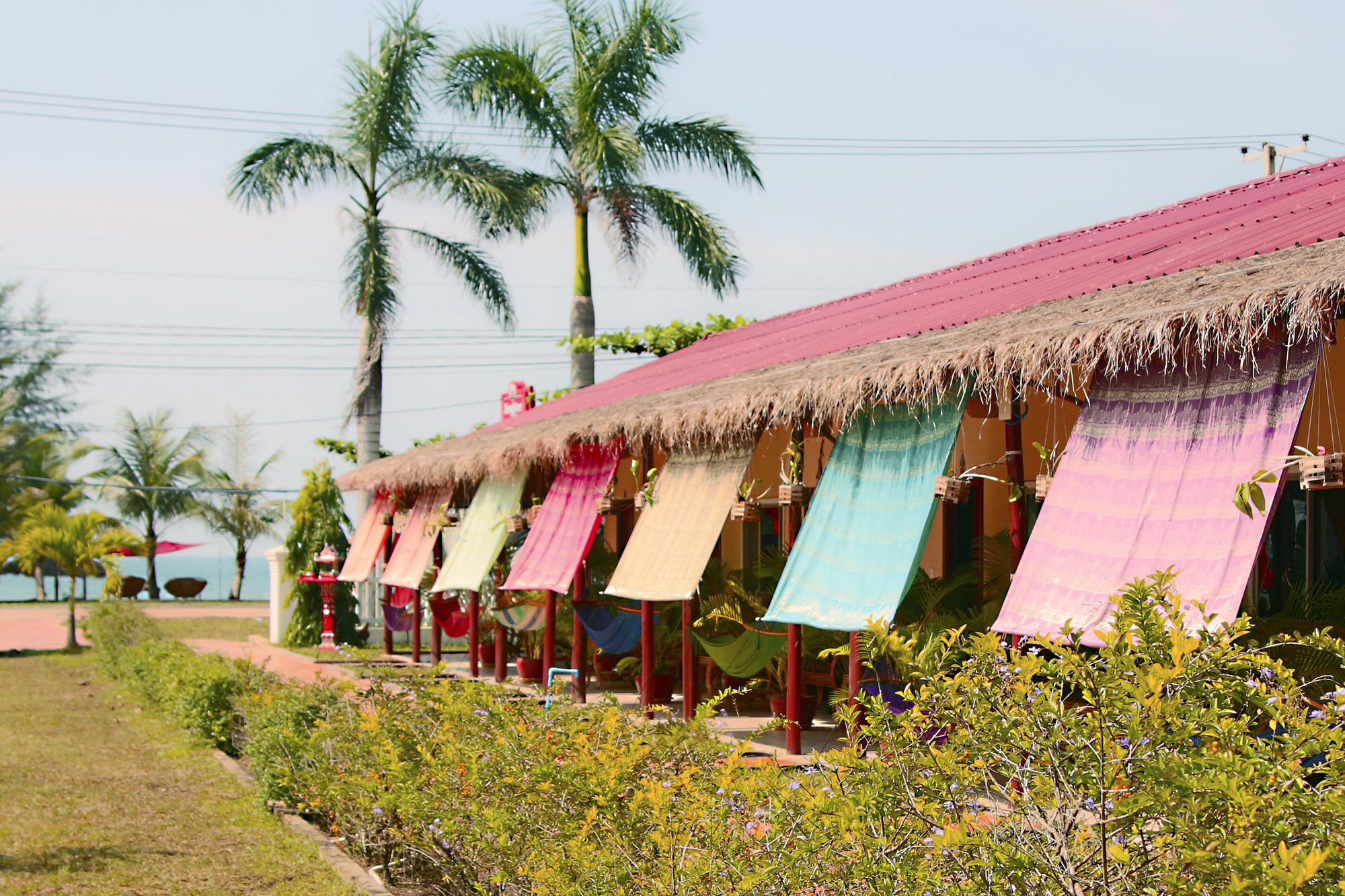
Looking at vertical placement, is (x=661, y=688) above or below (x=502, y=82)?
below

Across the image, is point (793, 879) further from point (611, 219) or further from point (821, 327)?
point (611, 219)

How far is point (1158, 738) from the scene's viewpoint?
Answer: 8.91ft

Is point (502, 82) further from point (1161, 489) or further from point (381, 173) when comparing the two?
point (1161, 489)

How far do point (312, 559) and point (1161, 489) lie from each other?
54.5 ft

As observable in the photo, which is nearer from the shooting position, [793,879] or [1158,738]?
[1158,738]

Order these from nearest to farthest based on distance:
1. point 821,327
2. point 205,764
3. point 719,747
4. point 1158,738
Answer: point 1158,738 < point 719,747 < point 205,764 < point 821,327

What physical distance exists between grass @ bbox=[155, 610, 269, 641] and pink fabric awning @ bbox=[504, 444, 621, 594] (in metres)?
11.8

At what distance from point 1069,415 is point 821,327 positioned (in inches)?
164

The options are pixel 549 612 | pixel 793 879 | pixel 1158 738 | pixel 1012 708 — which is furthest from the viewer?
pixel 549 612

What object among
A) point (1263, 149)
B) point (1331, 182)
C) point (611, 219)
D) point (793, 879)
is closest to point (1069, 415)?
point (1331, 182)

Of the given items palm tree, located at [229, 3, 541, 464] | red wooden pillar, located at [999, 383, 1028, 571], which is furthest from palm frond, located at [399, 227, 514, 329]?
red wooden pillar, located at [999, 383, 1028, 571]

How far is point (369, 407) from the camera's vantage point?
21156 millimetres

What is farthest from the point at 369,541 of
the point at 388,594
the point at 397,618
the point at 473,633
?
the point at 473,633

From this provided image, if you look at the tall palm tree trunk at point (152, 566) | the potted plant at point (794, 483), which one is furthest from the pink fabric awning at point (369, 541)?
the tall palm tree trunk at point (152, 566)
